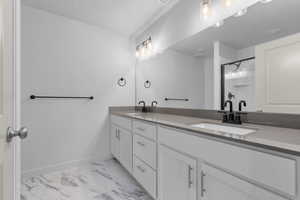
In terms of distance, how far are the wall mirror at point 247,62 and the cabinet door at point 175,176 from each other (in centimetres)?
70

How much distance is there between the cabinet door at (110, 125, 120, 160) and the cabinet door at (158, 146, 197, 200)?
112cm

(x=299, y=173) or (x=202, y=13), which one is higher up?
(x=202, y=13)

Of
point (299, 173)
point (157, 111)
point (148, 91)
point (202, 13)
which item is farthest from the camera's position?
point (148, 91)

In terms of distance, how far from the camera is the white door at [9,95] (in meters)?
0.66

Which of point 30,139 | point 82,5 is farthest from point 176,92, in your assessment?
point 30,139

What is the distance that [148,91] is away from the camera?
2625 mm

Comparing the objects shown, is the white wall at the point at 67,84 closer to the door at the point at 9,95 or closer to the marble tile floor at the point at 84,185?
the marble tile floor at the point at 84,185

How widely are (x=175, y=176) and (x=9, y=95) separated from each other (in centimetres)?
108

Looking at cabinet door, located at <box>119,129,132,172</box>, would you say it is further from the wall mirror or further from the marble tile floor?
the wall mirror

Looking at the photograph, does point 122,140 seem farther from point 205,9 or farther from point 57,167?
point 205,9

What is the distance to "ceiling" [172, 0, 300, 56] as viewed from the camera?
1040 mm

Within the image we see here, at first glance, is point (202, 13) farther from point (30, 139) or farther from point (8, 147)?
point (30, 139)

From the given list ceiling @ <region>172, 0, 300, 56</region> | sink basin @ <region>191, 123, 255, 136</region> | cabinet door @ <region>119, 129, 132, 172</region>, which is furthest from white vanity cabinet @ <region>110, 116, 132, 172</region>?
ceiling @ <region>172, 0, 300, 56</region>

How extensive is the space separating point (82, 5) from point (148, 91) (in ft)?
4.93
